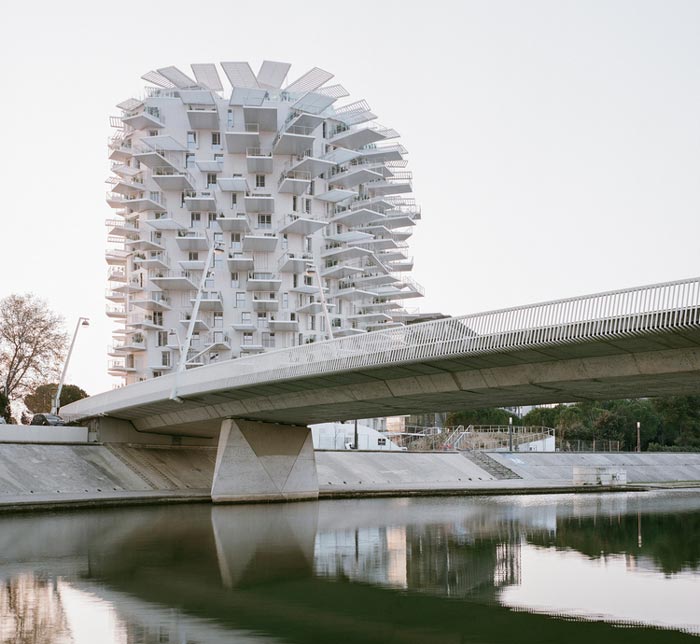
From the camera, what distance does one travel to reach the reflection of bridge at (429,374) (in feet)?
93.9

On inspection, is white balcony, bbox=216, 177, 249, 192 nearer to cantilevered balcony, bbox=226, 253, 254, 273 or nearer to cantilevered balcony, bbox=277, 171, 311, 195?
cantilevered balcony, bbox=277, 171, 311, 195

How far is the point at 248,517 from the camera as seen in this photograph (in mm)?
41156

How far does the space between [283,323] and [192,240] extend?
42.7 ft

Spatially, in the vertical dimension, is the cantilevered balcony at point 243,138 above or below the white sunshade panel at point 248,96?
below

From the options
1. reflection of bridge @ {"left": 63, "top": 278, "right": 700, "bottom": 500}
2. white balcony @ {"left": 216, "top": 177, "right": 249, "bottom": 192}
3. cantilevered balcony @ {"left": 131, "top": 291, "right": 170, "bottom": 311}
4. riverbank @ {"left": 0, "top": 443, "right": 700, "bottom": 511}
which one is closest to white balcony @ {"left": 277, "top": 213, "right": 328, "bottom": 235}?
white balcony @ {"left": 216, "top": 177, "right": 249, "bottom": 192}

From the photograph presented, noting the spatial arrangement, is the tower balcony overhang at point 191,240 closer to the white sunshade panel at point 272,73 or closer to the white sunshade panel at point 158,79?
the white sunshade panel at point 158,79

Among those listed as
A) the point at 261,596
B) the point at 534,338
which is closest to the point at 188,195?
the point at 534,338

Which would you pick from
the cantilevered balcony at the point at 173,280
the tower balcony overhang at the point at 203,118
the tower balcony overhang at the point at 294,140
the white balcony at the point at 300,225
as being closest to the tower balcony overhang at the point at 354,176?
the tower balcony overhang at the point at 294,140

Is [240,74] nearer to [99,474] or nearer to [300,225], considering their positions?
[300,225]

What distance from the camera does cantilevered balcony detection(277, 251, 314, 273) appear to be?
103m

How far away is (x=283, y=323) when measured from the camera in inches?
4033

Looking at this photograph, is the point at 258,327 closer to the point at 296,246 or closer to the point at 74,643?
the point at 296,246

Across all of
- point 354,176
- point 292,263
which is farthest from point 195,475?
point 354,176

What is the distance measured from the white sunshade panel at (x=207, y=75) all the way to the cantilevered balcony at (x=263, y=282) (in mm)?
20576
